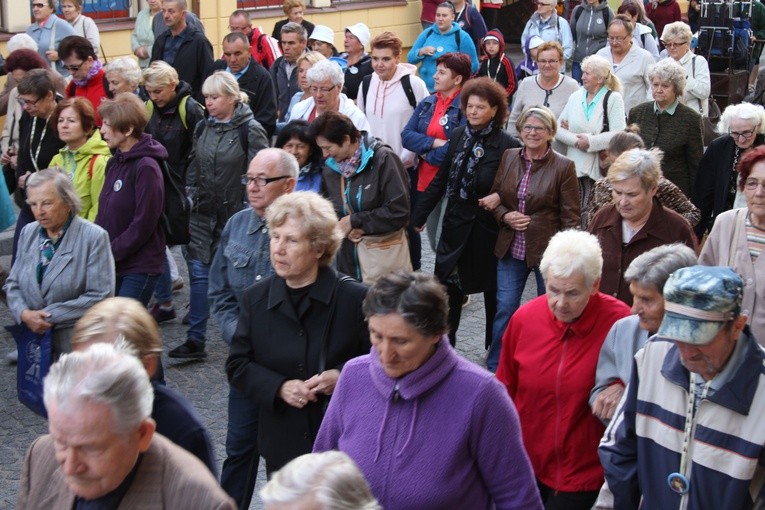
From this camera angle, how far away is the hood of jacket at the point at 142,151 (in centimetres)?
767

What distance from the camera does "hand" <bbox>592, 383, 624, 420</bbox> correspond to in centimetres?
484

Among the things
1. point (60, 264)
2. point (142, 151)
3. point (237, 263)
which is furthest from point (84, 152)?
point (237, 263)

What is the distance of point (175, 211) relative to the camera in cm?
820

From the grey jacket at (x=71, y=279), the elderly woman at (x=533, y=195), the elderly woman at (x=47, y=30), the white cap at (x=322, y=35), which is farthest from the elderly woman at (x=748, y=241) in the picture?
the elderly woman at (x=47, y=30)

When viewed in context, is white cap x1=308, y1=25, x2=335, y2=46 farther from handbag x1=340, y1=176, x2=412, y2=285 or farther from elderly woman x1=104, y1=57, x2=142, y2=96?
handbag x1=340, y1=176, x2=412, y2=285

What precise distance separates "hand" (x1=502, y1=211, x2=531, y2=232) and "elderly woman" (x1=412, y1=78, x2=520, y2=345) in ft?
0.63

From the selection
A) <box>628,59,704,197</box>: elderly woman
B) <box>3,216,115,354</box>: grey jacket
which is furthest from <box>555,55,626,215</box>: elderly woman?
<box>3,216,115,354</box>: grey jacket

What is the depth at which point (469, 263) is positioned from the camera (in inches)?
330

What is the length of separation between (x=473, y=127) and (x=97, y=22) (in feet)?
30.2

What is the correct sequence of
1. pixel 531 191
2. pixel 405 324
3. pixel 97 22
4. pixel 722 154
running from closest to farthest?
pixel 405 324, pixel 531 191, pixel 722 154, pixel 97 22

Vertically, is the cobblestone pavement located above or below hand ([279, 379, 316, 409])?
below

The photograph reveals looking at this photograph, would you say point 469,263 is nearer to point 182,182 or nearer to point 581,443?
point 182,182

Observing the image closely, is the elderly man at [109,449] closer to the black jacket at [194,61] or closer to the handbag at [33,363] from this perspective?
the handbag at [33,363]

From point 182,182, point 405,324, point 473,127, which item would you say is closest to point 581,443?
point 405,324
